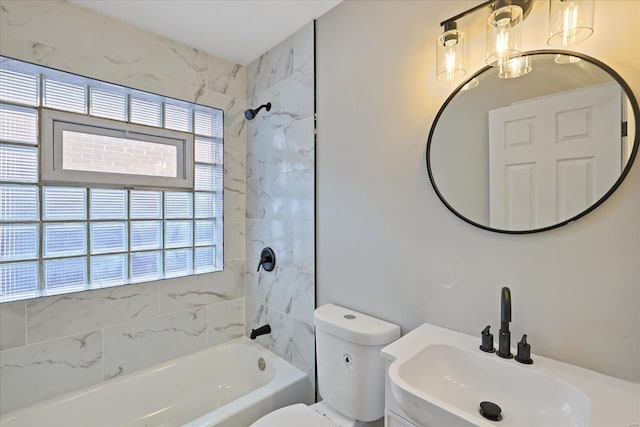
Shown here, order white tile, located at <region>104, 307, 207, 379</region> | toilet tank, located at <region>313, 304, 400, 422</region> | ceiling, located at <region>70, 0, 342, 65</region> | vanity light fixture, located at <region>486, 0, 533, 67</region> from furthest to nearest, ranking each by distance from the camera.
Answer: white tile, located at <region>104, 307, 207, 379</region> < ceiling, located at <region>70, 0, 342, 65</region> < toilet tank, located at <region>313, 304, 400, 422</region> < vanity light fixture, located at <region>486, 0, 533, 67</region>

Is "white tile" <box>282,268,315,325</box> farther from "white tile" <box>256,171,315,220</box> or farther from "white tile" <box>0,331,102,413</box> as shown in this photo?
"white tile" <box>0,331,102,413</box>

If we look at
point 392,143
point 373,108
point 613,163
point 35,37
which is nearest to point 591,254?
point 613,163

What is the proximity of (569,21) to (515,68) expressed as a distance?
0.17 meters

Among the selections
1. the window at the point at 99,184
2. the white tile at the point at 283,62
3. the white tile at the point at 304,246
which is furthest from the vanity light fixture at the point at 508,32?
the window at the point at 99,184

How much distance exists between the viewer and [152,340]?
Result: 1.92 m

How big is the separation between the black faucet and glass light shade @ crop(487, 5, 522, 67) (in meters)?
0.78

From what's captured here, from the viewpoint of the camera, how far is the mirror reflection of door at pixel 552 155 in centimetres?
88

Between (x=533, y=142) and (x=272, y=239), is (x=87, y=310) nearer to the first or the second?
(x=272, y=239)

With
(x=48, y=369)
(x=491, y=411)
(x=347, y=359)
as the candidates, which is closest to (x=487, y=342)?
(x=491, y=411)

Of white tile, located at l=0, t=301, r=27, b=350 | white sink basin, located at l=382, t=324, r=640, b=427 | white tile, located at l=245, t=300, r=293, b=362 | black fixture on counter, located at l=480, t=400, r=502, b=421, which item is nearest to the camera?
white sink basin, located at l=382, t=324, r=640, b=427

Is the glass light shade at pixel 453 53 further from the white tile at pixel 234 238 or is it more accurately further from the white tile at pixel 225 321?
the white tile at pixel 225 321

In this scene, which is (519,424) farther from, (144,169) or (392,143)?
(144,169)

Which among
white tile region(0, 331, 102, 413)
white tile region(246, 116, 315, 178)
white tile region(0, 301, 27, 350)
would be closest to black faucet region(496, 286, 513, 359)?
white tile region(246, 116, 315, 178)

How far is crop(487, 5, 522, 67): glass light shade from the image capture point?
98 centimetres
